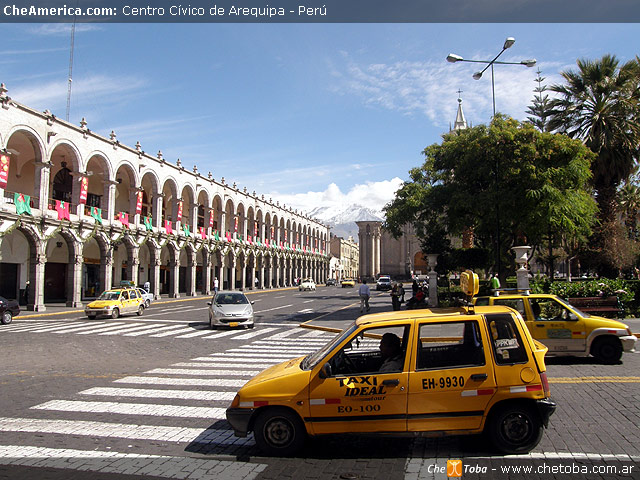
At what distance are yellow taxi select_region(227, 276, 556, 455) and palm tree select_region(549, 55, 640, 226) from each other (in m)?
23.6

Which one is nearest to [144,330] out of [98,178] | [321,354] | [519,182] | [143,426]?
[143,426]

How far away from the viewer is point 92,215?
111 feet

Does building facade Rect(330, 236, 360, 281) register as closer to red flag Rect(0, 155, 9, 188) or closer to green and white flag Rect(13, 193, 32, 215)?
green and white flag Rect(13, 193, 32, 215)

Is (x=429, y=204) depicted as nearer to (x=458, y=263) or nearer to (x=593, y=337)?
(x=458, y=263)

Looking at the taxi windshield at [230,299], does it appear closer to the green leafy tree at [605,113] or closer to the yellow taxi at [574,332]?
the yellow taxi at [574,332]

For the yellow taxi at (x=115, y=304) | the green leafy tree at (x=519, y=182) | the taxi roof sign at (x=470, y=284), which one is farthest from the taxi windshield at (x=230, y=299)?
the taxi roof sign at (x=470, y=284)

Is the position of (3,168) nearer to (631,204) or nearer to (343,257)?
(631,204)

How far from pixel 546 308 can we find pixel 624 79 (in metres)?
18.8

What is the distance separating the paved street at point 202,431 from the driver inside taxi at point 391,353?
0.96 m

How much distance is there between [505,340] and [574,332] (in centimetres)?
645

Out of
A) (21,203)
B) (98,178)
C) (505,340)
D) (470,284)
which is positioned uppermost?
(98,178)

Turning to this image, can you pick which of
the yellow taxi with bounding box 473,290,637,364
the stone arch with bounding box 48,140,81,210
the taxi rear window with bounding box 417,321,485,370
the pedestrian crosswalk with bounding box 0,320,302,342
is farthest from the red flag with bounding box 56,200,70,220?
the taxi rear window with bounding box 417,321,485,370

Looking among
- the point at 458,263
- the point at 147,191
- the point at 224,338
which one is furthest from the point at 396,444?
the point at 147,191

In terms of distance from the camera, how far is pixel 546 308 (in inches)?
434
